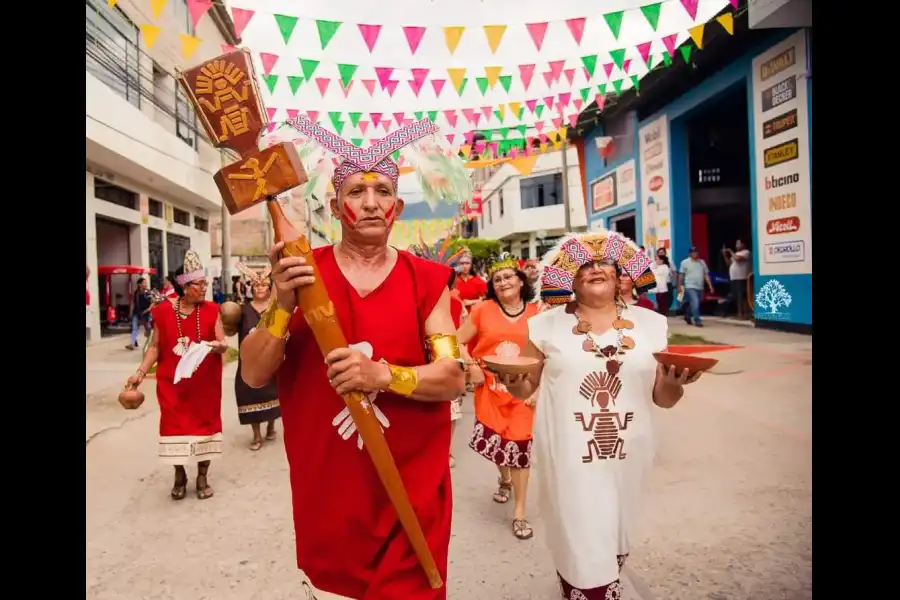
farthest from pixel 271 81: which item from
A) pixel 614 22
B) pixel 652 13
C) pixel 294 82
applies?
pixel 652 13

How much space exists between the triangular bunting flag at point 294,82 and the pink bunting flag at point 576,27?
159 inches

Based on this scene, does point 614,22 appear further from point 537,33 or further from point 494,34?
point 494,34

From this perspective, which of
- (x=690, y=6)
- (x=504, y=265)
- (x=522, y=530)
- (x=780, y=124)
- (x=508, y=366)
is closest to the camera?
(x=508, y=366)

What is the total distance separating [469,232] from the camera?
53344mm

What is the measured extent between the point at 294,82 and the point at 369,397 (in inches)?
331

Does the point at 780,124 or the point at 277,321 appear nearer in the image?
the point at 277,321

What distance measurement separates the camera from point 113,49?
16875mm

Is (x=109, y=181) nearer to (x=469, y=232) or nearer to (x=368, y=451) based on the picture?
(x=368, y=451)

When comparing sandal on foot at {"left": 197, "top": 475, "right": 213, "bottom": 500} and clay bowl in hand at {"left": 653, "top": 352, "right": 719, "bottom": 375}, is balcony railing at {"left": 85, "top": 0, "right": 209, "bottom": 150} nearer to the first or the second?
sandal on foot at {"left": 197, "top": 475, "right": 213, "bottom": 500}

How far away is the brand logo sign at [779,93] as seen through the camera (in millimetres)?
12062

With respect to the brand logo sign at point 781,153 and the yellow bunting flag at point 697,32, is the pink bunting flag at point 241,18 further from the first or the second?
the brand logo sign at point 781,153

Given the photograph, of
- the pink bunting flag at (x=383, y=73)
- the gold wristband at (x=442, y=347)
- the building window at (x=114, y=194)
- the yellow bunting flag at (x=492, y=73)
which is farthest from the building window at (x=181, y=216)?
the gold wristband at (x=442, y=347)

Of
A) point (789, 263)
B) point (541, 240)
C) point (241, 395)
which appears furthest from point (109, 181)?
point (541, 240)

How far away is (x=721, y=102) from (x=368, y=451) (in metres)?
17.0
